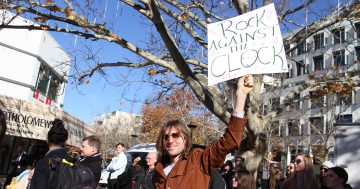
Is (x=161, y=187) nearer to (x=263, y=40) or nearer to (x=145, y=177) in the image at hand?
(x=145, y=177)

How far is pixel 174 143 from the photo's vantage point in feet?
9.60

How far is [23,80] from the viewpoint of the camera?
20.2m

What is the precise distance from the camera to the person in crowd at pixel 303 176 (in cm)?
523

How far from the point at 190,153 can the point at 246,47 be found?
4.33 feet

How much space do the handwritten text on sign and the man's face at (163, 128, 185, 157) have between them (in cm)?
83

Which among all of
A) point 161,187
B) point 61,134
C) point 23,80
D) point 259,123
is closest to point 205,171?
point 161,187

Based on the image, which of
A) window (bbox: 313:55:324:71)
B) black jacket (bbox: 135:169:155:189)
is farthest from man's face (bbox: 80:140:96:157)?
window (bbox: 313:55:324:71)

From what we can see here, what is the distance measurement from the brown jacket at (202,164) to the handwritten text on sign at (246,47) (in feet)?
3.17

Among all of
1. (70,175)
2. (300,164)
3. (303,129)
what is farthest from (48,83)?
(303,129)

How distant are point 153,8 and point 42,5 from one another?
7.91 feet

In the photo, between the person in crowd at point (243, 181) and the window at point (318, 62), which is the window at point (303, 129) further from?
the person in crowd at point (243, 181)

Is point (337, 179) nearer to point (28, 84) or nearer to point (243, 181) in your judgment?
point (243, 181)

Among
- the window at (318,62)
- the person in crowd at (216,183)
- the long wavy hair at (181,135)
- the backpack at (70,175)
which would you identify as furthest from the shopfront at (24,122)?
the window at (318,62)

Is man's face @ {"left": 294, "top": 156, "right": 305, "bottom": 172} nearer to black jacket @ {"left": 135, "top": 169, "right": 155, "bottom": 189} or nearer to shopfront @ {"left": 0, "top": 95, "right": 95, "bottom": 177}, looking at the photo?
black jacket @ {"left": 135, "top": 169, "right": 155, "bottom": 189}
